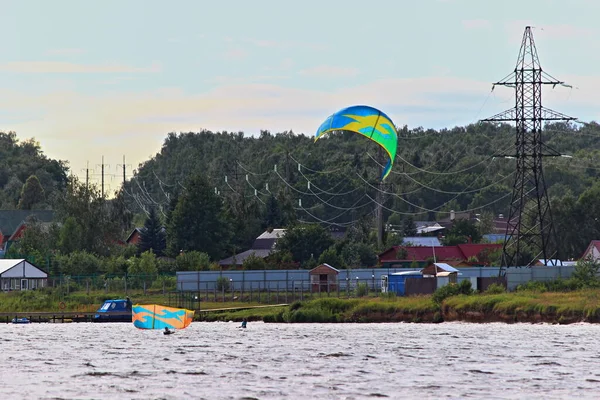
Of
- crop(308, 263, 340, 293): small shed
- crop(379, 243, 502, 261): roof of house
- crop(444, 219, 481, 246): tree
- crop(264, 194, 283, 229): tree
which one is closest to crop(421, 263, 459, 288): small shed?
crop(308, 263, 340, 293): small shed

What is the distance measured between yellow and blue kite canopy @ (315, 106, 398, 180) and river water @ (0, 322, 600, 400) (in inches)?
489

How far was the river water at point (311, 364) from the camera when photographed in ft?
116

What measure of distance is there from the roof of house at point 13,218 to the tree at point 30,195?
19989mm

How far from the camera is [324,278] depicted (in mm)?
94562

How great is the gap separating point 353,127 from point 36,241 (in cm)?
6310

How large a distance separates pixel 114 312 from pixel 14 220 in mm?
88689

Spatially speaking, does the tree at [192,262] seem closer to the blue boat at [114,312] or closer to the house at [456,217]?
the blue boat at [114,312]

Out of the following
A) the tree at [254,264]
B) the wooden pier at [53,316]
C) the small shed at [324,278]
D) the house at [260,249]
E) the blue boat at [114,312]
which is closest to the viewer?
the blue boat at [114,312]

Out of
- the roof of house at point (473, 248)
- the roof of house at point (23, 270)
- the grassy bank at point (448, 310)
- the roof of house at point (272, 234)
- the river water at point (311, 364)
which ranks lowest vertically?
the river water at point (311, 364)

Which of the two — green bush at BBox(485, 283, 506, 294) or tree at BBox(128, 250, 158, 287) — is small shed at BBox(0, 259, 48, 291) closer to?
tree at BBox(128, 250, 158, 287)

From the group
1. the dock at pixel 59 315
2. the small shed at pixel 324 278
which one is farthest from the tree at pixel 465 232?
the dock at pixel 59 315

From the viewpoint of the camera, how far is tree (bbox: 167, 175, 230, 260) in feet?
409

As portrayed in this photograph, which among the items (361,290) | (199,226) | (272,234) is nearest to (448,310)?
(361,290)

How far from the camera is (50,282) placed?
104375mm
